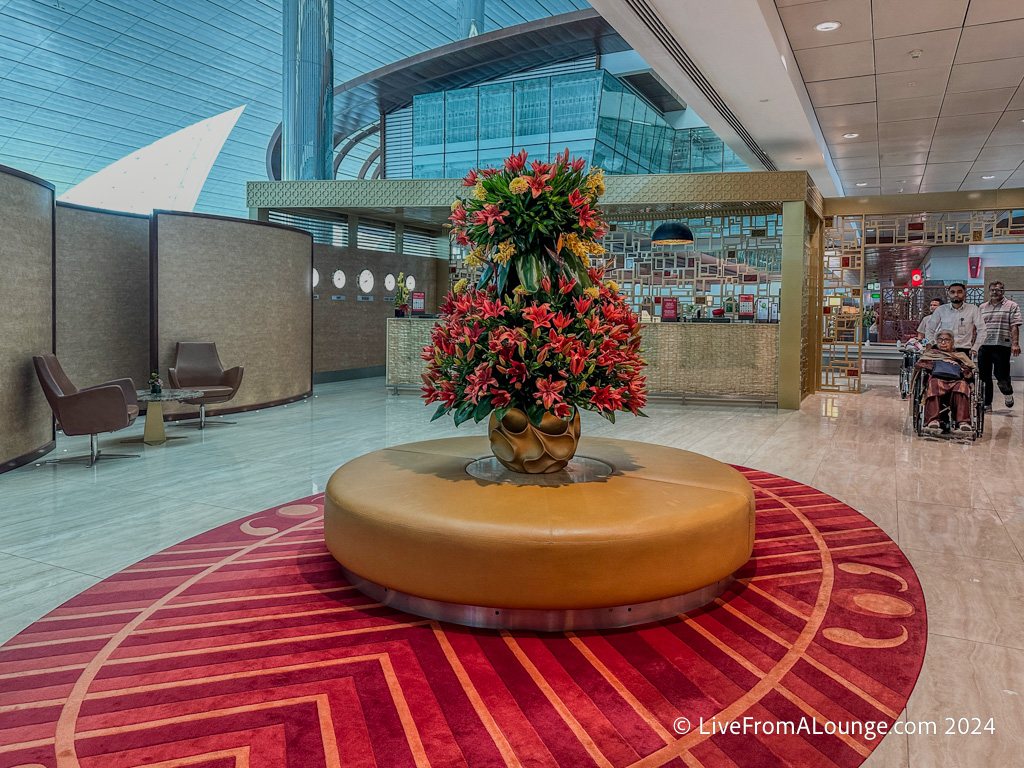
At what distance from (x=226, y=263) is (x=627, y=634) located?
787cm

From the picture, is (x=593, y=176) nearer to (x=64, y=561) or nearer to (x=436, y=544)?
(x=436, y=544)

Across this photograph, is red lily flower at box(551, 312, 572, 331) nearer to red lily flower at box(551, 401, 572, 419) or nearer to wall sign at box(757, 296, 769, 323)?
red lily flower at box(551, 401, 572, 419)

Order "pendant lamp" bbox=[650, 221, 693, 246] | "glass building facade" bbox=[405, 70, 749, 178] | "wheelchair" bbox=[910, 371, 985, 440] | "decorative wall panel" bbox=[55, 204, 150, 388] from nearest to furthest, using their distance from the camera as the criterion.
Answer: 1. "wheelchair" bbox=[910, 371, 985, 440]
2. "decorative wall panel" bbox=[55, 204, 150, 388]
3. "pendant lamp" bbox=[650, 221, 693, 246]
4. "glass building facade" bbox=[405, 70, 749, 178]

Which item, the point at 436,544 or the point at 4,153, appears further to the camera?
the point at 4,153

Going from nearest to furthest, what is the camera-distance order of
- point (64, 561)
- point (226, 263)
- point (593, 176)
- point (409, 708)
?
point (409, 708) → point (593, 176) → point (64, 561) → point (226, 263)

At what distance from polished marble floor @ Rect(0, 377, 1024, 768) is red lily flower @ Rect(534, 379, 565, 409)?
167 centimetres

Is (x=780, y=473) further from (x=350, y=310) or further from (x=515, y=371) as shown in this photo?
(x=350, y=310)

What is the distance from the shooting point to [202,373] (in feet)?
27.4

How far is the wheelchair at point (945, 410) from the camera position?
24.3ft

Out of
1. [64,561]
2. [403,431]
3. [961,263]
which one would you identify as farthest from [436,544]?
[961,263]

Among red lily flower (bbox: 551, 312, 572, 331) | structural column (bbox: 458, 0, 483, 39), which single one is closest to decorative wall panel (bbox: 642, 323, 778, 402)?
red lily flower (bbox: 551, 312, 572, 331)

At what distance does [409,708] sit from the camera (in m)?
2.17

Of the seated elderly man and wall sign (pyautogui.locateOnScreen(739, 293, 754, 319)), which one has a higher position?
wall sign (pyautogui.locateOnScreen(739, 293, 754, 319))

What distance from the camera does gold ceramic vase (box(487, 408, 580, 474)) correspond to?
3.26m
